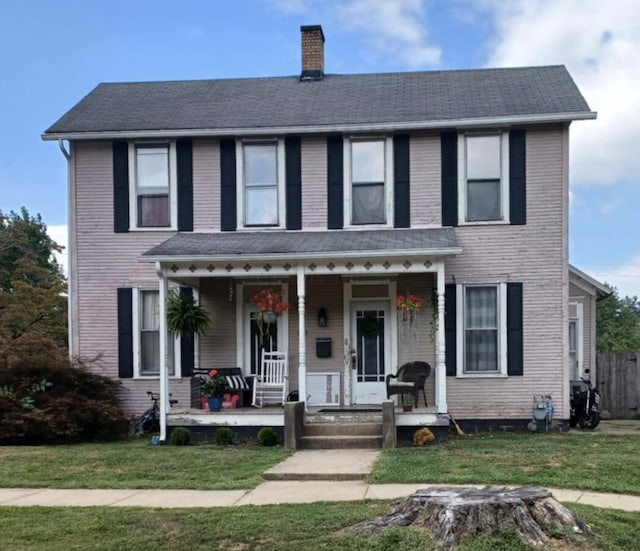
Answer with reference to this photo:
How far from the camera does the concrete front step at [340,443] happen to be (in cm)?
1126

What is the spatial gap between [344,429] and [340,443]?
0.39 meters

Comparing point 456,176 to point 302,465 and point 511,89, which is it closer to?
point 511,89

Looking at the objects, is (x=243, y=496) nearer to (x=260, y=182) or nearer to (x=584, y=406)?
(x=260, y=182)

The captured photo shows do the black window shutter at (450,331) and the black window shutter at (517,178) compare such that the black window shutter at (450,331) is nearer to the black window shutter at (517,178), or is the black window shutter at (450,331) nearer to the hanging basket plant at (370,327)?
the hanging basket plant at (370,327)

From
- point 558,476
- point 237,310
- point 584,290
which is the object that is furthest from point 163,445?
point 584,290

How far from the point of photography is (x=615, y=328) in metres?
39.4

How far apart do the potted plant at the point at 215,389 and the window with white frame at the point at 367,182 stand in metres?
3.71

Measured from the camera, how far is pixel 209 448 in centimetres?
1139

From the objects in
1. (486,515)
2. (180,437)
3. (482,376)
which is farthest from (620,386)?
(486,515)

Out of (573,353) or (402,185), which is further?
(573,353)

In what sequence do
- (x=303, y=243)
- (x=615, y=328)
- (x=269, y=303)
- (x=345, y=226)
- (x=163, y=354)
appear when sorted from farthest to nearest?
(x=615, y=328), (x=345, y=226), (x=269, y=303), (x=303, y=243), (x=163, y=354)

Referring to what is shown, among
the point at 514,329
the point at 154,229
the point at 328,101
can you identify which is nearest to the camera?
the point at 514,329

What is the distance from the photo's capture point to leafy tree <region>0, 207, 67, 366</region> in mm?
13281

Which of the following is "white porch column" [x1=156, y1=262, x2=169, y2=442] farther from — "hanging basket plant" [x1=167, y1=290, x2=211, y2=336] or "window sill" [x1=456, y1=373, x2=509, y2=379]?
"window sill" [x1=456, y1=373, x2=509, y2=379]
